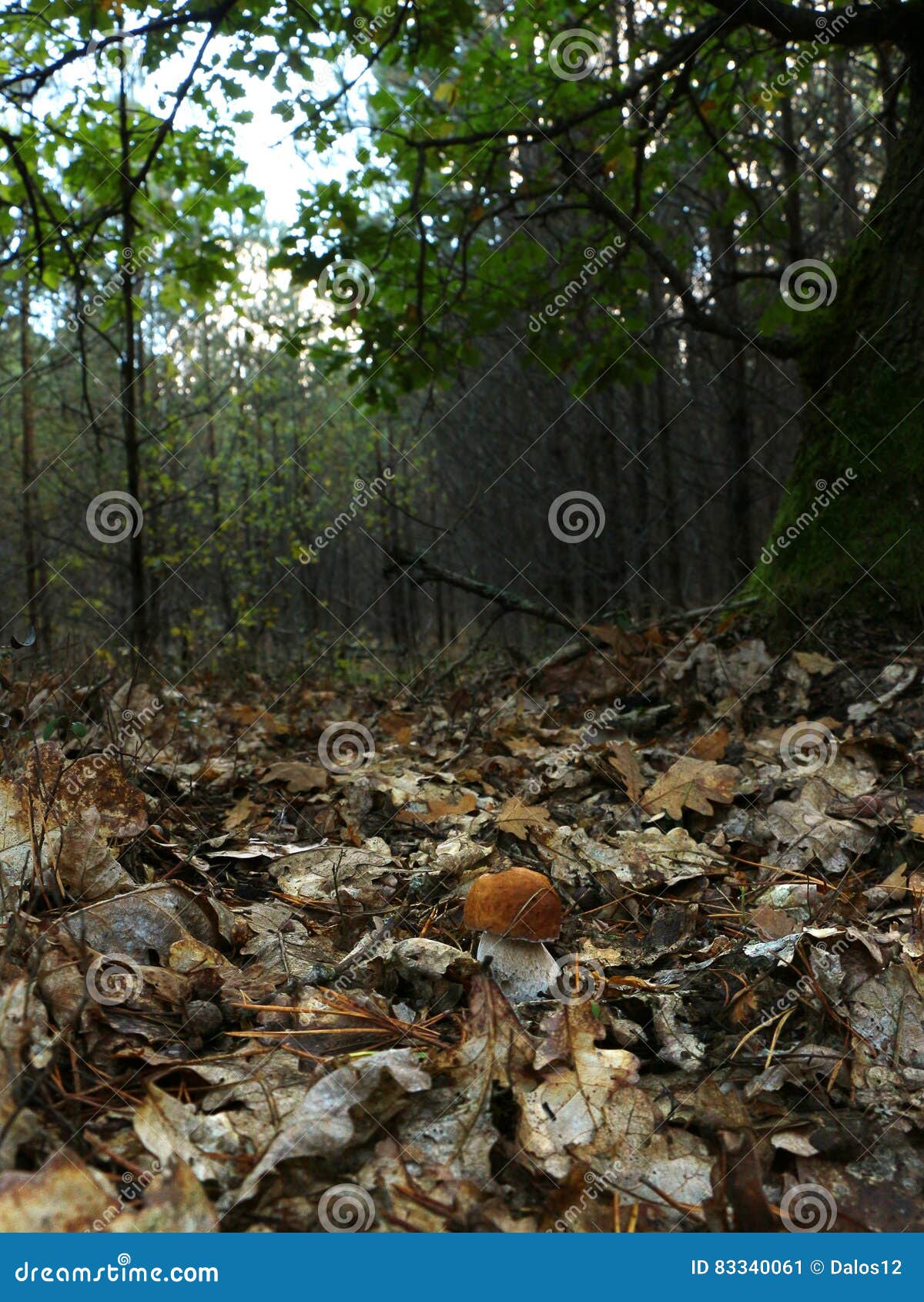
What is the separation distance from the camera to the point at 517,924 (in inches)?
75.1

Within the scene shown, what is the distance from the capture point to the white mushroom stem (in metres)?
1.84

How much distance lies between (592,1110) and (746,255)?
14.5 metres

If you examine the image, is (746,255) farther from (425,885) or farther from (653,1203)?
(653,1203)

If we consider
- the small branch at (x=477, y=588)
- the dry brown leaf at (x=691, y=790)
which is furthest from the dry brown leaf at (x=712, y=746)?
the small branch at (x=477, y=588)

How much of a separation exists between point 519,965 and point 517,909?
12 centimetres

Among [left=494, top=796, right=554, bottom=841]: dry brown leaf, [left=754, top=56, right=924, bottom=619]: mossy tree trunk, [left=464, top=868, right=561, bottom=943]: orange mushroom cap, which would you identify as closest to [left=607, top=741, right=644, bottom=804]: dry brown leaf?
[left=494, top=796, right=554, bottom=841]: dry brown leaf

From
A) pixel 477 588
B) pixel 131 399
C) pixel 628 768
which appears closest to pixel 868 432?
pixel 477 588

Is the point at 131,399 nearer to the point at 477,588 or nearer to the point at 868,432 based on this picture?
the point at 477,588

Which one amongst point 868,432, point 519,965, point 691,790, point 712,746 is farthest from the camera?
point 868,432

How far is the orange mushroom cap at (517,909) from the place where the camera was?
1904mm

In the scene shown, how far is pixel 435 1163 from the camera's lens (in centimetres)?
134

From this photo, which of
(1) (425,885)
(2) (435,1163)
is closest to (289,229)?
(1) (425,885)

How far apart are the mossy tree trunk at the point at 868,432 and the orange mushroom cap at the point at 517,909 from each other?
325cm

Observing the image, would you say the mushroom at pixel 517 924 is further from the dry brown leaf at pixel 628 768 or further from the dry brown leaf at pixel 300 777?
the dry brown leaf at pixel 300 777
